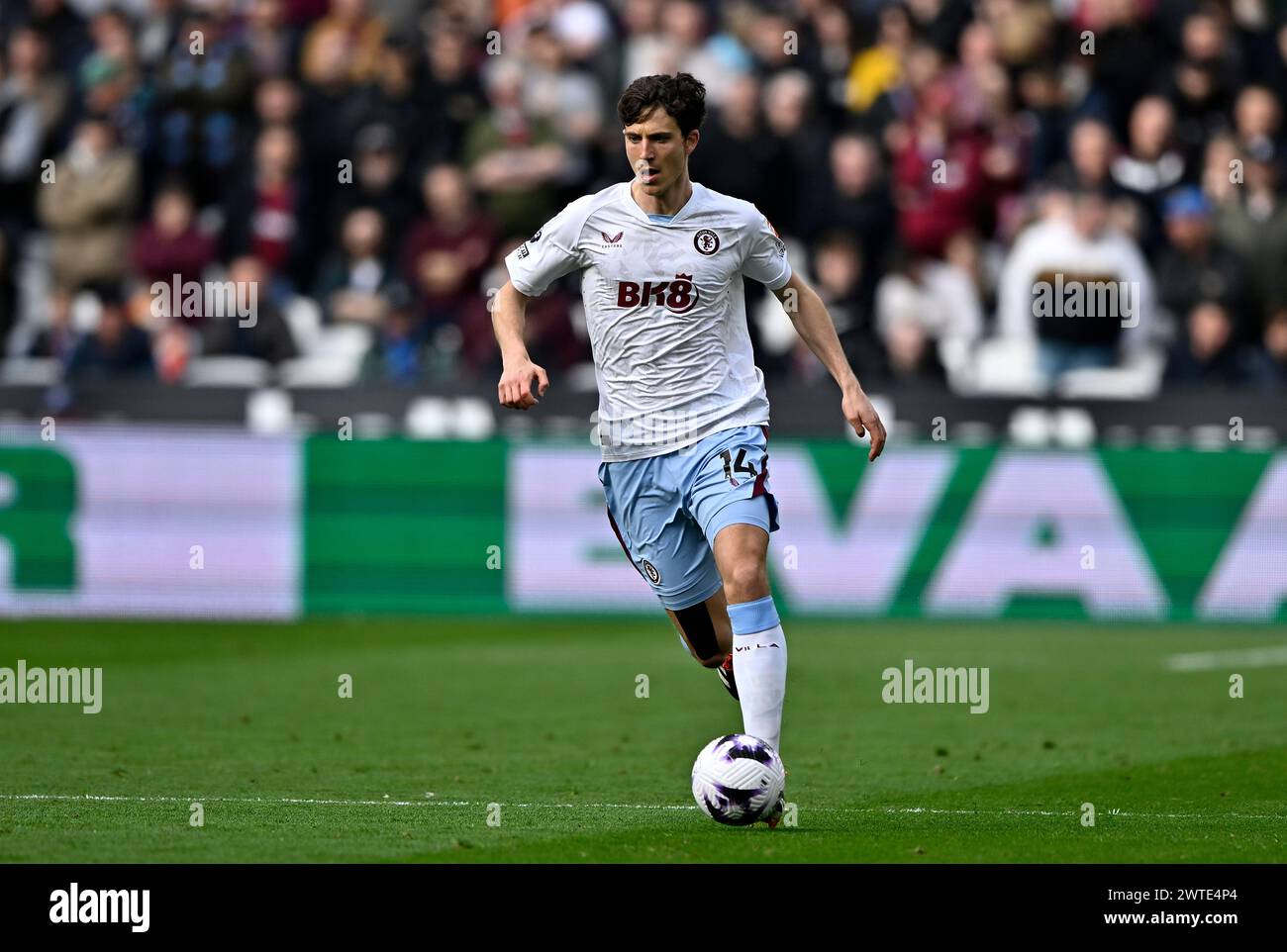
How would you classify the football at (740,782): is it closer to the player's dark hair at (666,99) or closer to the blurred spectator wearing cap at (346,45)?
the player's dark hair at (666,99)

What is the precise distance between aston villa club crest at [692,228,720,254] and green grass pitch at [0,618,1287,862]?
7.00ft

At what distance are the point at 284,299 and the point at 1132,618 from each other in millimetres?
7430

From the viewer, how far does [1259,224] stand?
1822 cm

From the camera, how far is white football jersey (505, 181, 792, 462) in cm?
877

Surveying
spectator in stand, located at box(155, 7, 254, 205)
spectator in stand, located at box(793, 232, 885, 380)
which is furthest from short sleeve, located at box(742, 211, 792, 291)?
spectator in stand, located at box(155, 7, 254, 205)

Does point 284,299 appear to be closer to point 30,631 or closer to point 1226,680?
point 30,631

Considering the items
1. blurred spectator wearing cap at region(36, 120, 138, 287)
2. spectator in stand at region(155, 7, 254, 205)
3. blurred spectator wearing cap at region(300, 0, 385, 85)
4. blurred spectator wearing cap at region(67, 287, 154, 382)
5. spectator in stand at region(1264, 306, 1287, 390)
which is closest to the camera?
spectator in stand at region(1264, 306, 1287, 390)

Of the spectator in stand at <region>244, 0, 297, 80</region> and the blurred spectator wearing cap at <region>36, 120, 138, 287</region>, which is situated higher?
the spectator in stand at <region>244, 0, 297, 80</region>

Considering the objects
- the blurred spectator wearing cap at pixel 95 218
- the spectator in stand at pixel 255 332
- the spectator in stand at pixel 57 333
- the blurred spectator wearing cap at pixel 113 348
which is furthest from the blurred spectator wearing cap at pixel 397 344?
the blurred spectator wearing cap at pixel 95 218

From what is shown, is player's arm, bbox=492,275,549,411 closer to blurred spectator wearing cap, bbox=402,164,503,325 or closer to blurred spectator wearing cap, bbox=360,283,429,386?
blurred spectator wearing cap, bbox=360,283,429,386

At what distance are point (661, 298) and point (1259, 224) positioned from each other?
10620 mm

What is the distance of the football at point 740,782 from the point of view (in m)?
8.23

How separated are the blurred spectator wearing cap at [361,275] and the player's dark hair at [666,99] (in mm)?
10760
